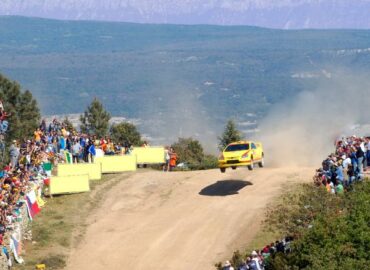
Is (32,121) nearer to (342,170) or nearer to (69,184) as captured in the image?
(69,184)

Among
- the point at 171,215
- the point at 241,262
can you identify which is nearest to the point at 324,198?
the point at 241,262

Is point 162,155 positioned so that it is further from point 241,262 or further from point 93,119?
point 93,119

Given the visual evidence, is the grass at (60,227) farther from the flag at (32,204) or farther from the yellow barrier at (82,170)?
the yellow barrier at (82,170)

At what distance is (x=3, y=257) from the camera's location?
32.5 meters

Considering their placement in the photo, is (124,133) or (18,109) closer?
(18,109)

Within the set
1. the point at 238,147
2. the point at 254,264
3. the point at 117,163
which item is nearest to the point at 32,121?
the point at 117,163

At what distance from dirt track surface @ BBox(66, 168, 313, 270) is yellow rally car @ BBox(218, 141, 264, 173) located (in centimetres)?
128

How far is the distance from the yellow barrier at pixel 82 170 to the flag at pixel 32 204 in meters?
6.14

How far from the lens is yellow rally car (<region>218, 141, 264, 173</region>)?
1700 inches

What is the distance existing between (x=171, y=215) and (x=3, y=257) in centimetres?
1085

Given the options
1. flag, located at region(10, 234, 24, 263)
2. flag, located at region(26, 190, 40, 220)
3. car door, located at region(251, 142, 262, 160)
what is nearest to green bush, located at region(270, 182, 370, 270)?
flag, located at region(10, 234, 24, 263)

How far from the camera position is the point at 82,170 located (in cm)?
4797

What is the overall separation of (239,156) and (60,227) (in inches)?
393

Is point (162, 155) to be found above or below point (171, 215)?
above
